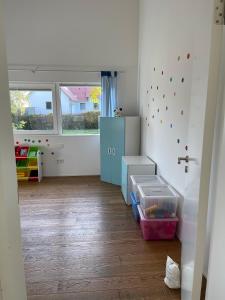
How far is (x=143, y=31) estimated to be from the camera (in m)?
3.93

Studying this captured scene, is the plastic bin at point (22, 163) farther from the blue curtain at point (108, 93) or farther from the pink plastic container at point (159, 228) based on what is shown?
the pink plastic container at point (159, 228)

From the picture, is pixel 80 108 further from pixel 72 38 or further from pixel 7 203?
pixel 7 203

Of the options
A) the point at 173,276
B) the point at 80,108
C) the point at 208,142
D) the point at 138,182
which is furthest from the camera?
the point at 80,108

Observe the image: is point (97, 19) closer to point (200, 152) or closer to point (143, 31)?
point (143, 31)

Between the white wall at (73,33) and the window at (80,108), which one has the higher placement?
the white wall at (73,33)

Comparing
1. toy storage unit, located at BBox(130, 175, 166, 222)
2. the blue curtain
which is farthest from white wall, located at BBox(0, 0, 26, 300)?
the blue curtain

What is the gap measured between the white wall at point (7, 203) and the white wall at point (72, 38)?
3.41 meters

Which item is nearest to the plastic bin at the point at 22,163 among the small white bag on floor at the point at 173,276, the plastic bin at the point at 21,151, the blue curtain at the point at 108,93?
the plastic bin at the point at 21,151

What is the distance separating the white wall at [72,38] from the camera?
4.10 meters

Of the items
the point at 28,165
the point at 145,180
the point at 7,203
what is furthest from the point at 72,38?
the point at 7,203

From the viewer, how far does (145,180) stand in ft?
10.0

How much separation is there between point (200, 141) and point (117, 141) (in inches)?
111

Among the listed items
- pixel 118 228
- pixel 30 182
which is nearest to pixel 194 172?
pixel 118 228

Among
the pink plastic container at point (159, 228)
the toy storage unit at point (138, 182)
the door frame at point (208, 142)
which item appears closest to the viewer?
the door frame at point (208, 142)
